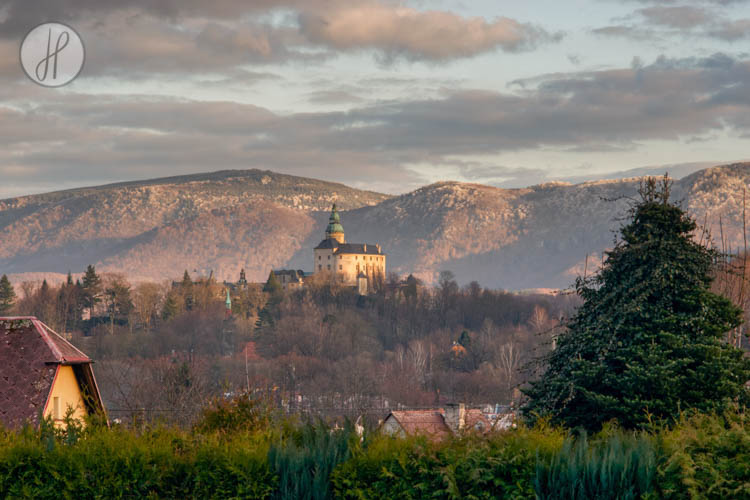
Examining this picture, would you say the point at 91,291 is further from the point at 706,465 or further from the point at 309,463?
the point at 706,465

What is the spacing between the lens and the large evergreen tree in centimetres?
1465

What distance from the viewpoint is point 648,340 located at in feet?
50.3

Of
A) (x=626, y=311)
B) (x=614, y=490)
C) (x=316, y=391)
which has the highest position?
(x=626, y=311)

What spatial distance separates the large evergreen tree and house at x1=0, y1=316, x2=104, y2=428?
8.74m

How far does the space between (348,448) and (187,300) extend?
138 metres

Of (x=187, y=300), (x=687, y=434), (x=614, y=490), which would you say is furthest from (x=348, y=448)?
(x=187, y=300)

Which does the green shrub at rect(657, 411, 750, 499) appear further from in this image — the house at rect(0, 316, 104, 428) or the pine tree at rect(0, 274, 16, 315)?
the pine tree at rect(0, 274, 16, 315)

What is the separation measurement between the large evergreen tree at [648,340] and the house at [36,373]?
874cm

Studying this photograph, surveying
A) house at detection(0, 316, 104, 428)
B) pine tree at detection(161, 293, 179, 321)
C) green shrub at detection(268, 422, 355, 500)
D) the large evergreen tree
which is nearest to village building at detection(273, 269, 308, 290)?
pine tree at detection(161, 293, 179, 321)

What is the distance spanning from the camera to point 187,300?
5773 inches

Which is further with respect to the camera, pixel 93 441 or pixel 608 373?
pixel 608 373

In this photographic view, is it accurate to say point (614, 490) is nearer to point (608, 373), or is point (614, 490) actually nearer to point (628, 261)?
point (608, 373)

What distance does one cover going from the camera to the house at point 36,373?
57.9 feet

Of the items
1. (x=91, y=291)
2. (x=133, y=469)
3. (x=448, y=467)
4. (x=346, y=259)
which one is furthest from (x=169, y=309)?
(x=448, y=467)
